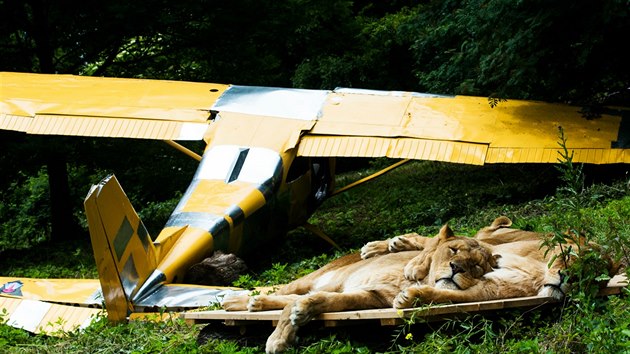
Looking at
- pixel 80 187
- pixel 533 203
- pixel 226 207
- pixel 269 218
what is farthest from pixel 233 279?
pixel 80 187

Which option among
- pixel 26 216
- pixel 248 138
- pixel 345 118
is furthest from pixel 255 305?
pixel 26 216

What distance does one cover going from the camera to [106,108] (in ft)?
43.0

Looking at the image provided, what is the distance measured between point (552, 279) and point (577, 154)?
6.52m

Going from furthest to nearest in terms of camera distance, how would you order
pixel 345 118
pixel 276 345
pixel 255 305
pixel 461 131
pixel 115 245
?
1. pixel 345 118
2. pixel 461 131
3. pixel 115 245
4. pixel 255 305
5. pixel 276 345

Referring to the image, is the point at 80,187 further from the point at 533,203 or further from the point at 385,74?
the point at 533,203

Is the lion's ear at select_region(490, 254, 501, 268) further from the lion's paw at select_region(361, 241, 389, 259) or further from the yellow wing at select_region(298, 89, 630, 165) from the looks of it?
the yellow wing at select_region(298, 89, 630, 165)

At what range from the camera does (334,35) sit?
22266 mm

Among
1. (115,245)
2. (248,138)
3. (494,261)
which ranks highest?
(248,138)

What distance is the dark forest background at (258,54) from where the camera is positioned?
11.5 meters

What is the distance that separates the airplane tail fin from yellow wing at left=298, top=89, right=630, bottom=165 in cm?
456

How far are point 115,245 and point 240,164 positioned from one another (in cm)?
399

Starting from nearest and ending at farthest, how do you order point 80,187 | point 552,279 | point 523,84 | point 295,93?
point 552,279 → point 523,84 → point 295,93 → point 80,187

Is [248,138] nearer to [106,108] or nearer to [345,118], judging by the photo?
[345,118]

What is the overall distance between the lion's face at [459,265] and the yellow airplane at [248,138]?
3.04m
